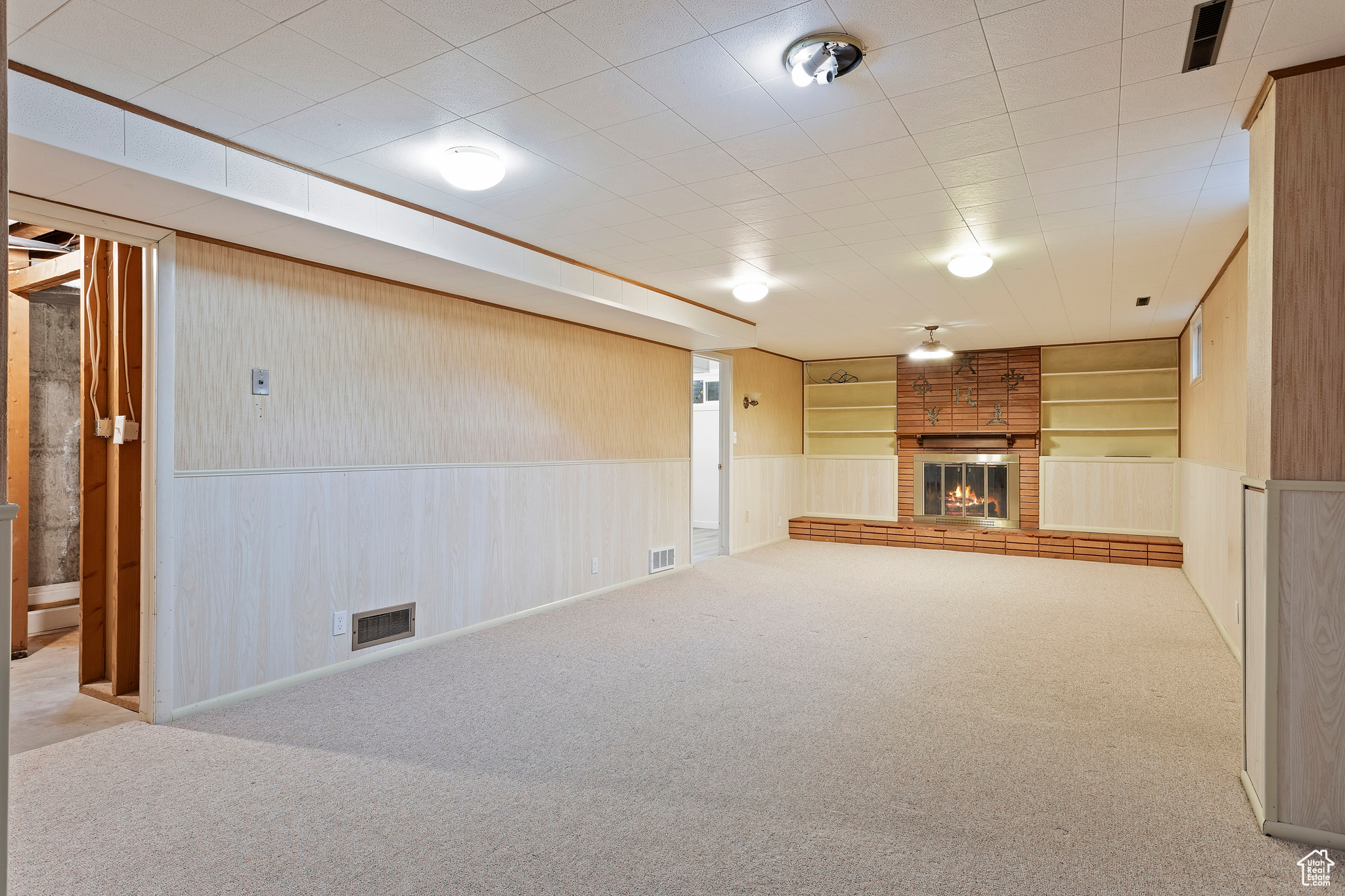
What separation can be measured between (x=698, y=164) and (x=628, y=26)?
1.02m

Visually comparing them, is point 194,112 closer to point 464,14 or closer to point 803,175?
point 464,14

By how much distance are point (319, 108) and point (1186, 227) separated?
4.18 m

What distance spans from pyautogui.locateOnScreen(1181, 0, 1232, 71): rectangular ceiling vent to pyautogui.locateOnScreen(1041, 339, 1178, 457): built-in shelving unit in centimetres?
685

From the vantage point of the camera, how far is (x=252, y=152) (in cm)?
296

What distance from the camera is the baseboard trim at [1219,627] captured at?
423cm

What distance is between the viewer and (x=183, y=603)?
336 cm

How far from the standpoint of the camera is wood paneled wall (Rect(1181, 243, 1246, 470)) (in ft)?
13.8

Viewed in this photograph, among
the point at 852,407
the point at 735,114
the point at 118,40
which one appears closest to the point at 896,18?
the point at 735,114

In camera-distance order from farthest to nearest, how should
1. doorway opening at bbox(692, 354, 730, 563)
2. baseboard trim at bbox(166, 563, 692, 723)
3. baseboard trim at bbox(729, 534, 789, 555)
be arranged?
doorway opening at bbox(692, 354, 730, 563), baseboard trim at bbox(729, 534, 789, 555), baseboard trim at bbox(166, 563, 692, 723)

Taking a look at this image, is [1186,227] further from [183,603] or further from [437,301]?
[183,603]

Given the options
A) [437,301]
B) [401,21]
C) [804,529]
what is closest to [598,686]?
[437,301]

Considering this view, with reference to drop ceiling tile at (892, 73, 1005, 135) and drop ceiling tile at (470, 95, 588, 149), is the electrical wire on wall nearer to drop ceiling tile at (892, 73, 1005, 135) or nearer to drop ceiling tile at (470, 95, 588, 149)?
drop ceiling tile at (470, 95, 588, 149)

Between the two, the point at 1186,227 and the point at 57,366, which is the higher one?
the point at 1186,227

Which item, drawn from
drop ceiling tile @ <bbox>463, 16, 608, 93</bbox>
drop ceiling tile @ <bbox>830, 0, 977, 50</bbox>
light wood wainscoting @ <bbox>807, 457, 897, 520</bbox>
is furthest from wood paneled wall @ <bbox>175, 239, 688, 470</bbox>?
light wood wainscoting @ <bbox>807, 457, 897, 520</bbox>
